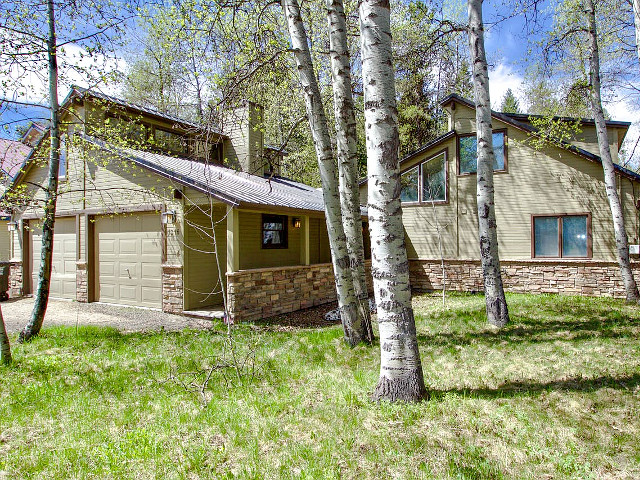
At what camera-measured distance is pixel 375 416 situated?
3311 mm

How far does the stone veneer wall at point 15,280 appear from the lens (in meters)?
12.1

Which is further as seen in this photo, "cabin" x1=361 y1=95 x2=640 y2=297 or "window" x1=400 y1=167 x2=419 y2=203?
"window" x1=400 y1=167 x2=419 y2=203

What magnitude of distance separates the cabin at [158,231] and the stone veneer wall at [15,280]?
0.10 ft

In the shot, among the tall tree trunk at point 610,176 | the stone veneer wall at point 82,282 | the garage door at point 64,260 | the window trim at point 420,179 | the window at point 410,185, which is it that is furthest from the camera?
the window at point 410,185

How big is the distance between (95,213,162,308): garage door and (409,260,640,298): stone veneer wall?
321 inches

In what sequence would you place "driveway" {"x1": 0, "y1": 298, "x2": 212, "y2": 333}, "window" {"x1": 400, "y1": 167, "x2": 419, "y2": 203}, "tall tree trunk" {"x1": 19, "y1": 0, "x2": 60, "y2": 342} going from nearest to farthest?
"tall tree trunk" {"x1": 19, "y1": 0, "x2": 60, "y2": 342} → "driveway" {"x1": 0, "y1": 298, "x2": 212, "y2": 333} → "window" {"x1": 400, "y1": 167, "x2": 419, "y2": 203}

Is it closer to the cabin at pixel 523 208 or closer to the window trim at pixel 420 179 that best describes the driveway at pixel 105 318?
the cabin at pixel 523 208

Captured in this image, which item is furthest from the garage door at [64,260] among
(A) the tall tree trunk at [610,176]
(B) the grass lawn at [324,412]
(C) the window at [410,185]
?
(A) the tall tree trunk at [610,176]

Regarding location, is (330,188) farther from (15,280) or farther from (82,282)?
(15,280)

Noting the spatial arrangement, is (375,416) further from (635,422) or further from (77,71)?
(77,71)

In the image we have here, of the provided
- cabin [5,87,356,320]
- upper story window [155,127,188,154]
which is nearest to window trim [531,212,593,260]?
cabin [5,87,356,320]

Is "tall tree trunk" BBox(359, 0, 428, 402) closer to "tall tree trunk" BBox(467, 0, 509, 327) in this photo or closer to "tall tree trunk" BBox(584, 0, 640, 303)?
"tall tree trunk" BBox(467, 0, 509, 327)

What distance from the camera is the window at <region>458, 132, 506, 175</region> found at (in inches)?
463

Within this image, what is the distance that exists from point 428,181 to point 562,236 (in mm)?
4166
